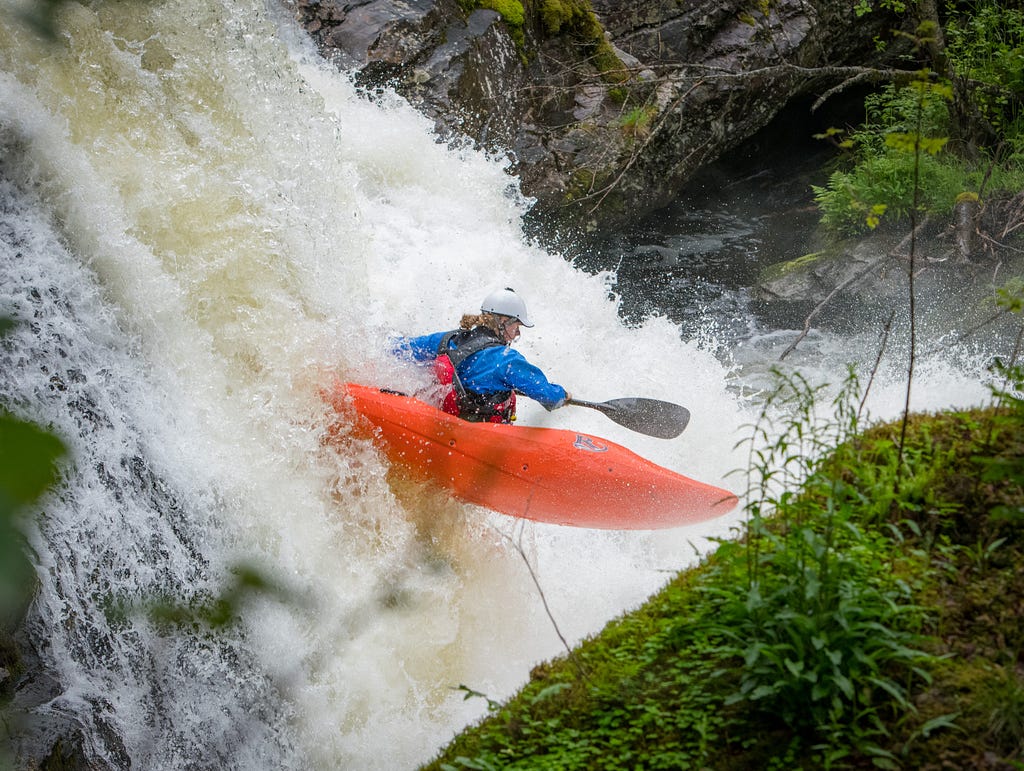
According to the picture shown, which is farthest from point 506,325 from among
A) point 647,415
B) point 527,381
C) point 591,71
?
point 591,71

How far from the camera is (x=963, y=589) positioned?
7.86 ft

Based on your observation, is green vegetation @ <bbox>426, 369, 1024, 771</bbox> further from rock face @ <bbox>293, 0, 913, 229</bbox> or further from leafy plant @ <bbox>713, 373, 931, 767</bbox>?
rock face @ <bbox>293, 0, 913, 229</bbox>

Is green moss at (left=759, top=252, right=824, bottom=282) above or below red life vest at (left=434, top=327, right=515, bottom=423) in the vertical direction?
above

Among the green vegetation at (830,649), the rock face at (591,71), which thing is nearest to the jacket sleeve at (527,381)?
the green vegetation at (830,649)

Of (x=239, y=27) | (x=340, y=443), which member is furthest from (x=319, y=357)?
(x=239, y=27)

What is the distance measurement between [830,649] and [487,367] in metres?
3.41

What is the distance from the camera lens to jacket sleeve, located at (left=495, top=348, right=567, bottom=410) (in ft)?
17.4

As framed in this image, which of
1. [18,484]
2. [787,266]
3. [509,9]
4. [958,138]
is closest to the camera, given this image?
[18,484]

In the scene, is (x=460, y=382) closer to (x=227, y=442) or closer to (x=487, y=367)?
(x=487, y=367)

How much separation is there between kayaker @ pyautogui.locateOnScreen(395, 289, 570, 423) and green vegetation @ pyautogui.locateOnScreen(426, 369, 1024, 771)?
245 centimetres

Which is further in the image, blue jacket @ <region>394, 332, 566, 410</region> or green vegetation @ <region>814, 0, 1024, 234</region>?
green vegetation @ <region>814, 0, 1024, 234</region>

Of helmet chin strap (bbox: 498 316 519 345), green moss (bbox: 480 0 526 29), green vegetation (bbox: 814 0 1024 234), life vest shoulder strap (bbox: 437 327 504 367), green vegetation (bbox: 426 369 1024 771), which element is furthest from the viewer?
green moss (bbox: 480 0 526 29)

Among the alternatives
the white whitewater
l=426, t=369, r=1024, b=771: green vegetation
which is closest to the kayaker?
the white whitewater

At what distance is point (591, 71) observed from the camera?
971 cm
